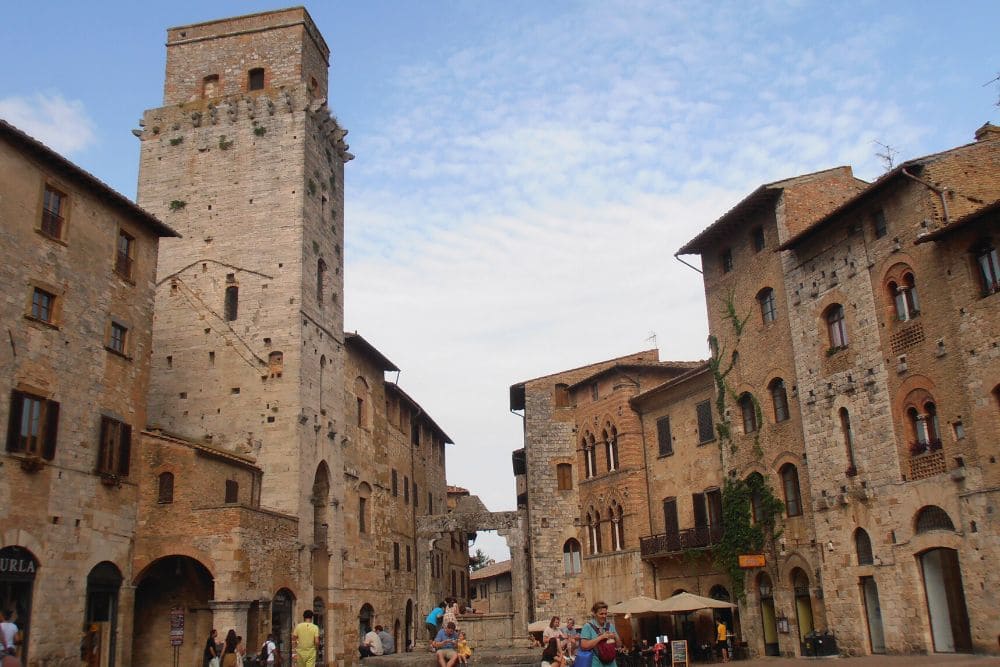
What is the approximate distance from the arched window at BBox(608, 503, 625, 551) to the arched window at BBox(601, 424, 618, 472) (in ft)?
5.55

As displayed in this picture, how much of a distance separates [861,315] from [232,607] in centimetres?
1916

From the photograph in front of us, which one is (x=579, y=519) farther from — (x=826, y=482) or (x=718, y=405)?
(x=826, y=482)

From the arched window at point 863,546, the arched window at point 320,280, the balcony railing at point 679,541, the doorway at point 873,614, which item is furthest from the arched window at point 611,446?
the doorway at point 873,614

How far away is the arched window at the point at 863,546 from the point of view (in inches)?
982

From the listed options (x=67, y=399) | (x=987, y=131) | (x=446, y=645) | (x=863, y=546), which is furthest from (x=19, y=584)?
(x=987, y=131)

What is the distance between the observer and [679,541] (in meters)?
34.0

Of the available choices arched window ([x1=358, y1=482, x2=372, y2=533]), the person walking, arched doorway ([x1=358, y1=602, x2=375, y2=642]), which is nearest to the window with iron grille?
the person walking

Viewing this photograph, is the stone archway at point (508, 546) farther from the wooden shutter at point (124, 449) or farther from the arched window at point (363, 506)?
the wooden shutter at point (124, 449)

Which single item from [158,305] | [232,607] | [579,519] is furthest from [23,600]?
[579,519]

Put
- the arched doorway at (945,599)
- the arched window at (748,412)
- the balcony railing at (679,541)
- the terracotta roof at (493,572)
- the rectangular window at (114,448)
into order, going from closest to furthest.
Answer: the arched doorway at (945,599) → the rectangular window at (114,448) → the arched window at (748,412) → the balcony railing at (679,541) → the terracotta roof at (493,572)

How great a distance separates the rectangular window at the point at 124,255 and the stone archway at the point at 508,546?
19881 millimetres

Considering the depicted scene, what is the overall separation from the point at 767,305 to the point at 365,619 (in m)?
20.3

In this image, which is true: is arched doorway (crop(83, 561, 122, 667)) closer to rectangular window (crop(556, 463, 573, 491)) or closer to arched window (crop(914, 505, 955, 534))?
arched window (crop(914, 505, 955, 534))

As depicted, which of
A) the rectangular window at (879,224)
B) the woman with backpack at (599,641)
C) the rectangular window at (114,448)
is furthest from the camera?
the rectangular window at (879,224)
